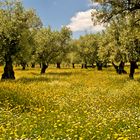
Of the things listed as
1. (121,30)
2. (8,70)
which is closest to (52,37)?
(121,30)

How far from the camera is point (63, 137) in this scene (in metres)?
10.5

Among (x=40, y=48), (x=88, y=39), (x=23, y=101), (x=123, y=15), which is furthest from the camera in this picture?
(x=88, y=39)

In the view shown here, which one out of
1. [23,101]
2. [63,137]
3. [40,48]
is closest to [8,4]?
[40,48]

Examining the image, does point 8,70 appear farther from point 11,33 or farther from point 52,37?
point 52,37

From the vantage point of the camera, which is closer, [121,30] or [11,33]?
[11,33]

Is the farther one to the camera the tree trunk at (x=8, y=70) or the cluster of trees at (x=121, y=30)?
the tree trunk at (x=8, y=70)

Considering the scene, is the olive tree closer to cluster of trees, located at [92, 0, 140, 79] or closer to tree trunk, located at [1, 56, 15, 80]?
tree trunk, located at [1, 56, 15, 80]

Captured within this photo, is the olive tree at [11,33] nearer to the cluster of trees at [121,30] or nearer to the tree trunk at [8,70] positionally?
the tree trunk at [8,70]

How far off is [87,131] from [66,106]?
7048 mm

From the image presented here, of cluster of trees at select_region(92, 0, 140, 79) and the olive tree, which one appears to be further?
the olive tree

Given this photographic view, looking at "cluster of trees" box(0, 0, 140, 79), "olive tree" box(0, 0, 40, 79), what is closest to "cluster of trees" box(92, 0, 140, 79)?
"cluster of trees" box(0, 0, 140, 79)

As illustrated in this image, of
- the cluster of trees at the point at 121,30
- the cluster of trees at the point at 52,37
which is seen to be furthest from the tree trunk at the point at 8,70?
the cluster of trees at the point at 121,30

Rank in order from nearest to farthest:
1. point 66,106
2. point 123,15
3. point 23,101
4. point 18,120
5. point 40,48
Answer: point 18,120, point 66,106, point 23,101, point 123,15, point 40,48

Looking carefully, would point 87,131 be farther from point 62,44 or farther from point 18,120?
point 62,44
